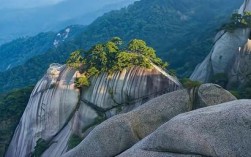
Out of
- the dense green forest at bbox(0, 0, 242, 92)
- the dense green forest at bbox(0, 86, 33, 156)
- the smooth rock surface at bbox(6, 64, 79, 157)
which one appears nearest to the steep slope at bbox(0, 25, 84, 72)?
the dense green forest at bbox(0, 0, 242, 92)

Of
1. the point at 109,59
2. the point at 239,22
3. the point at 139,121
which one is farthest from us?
the point at 239,22

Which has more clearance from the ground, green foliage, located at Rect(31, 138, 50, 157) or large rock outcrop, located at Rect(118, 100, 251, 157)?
large rock outcrop, located at Rect(118, 100, 251, 157)

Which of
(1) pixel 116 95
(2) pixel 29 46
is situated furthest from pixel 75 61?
(2) pixel 29 46

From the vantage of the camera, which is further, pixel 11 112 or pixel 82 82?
pixel 11 112

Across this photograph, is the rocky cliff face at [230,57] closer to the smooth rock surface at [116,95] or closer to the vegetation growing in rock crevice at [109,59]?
the vegetation growing in rock crevice at [109,59]

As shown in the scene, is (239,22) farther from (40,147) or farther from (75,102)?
(40,147)

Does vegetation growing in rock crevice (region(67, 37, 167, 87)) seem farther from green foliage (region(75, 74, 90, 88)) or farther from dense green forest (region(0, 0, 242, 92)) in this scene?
dense green forest (region(0, 0, 242, 92))

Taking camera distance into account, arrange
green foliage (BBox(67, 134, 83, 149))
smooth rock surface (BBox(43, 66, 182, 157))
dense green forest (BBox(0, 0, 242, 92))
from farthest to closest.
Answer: dense green forest (BBox(0, 0, 242, 92)) < smooth rock surface (BBox(43, 66, 182, 157)) < green foliage (BBox(67, 134, 83, 149))

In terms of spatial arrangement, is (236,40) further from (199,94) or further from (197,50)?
(197,50)
